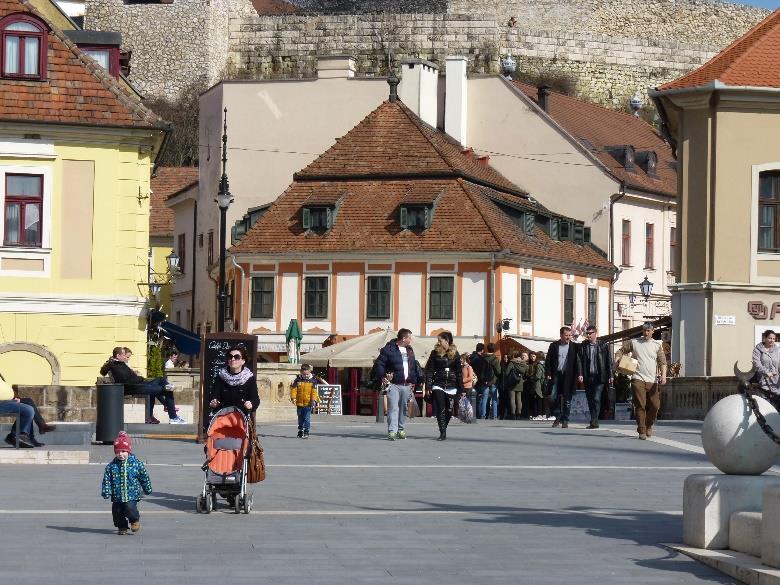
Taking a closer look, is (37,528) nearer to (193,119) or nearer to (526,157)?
(526,157)

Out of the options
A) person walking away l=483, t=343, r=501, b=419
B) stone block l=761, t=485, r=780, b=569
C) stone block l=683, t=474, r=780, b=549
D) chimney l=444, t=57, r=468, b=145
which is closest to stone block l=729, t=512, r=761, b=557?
stone block l=683, t=474, r=780, b=549

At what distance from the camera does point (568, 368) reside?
1176 inches

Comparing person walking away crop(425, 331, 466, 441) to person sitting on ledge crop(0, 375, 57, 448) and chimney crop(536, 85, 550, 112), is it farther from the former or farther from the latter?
chimney crop(536, 85, 550, 112)

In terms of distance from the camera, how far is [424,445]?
26.2 m

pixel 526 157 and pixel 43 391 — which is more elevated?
pixel 526 157

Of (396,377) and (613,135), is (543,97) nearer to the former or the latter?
(613,135)

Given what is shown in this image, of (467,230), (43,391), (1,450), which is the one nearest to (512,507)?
(1,450)

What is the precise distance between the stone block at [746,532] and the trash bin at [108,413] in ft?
45.7

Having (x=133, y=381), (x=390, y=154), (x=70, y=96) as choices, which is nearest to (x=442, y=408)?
(x=133, y=381)

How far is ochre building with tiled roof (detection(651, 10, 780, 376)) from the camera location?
38.9 m

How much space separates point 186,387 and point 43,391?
3067 mm

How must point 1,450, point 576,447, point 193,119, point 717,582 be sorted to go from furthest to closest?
point 193,119 → point 576,447 → point 1,450 → point 717,582

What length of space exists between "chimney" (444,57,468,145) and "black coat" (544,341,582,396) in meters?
39.8

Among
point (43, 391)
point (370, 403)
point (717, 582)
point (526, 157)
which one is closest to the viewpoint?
point (717, 582)
